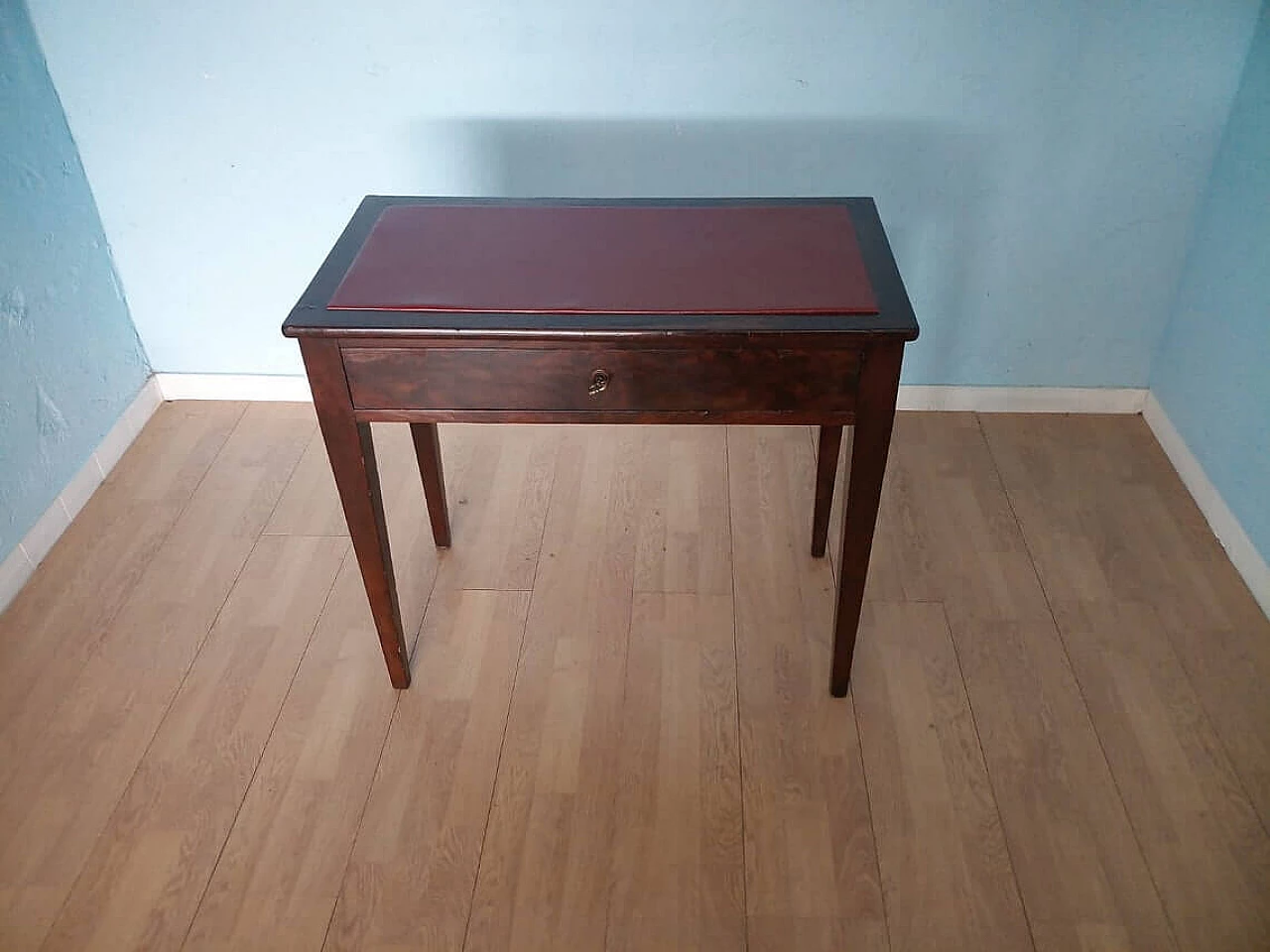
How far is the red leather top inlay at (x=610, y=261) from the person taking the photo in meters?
1.29

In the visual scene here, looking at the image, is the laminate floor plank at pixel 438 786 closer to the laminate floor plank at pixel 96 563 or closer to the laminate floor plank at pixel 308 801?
the laminate floor plank at pixel 308 801

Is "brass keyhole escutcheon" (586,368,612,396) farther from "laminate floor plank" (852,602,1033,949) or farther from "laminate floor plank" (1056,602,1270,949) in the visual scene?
"laminate floor plank" (1056,602,1270,949)

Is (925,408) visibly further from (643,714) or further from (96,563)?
(96,563)

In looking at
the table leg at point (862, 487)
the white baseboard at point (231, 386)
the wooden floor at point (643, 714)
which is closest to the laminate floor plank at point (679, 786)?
the wooden floor at point (643, 714)

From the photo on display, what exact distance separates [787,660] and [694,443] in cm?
62

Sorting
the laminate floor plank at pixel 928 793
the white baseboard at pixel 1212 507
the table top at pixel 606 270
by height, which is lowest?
the laminate floor plank at pixel 928 793

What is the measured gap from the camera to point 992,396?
2.24 meters

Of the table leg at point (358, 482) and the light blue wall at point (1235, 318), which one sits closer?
the table leg at point (358, 482)

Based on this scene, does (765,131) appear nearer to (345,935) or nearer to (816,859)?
(816,859)

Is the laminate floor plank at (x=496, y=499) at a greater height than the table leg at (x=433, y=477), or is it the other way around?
the table leg at (x=433, y=477)

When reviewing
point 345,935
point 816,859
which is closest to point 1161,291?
point 816,859

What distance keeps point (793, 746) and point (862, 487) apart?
0.44 metres

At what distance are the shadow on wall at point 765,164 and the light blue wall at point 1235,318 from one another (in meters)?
0.42

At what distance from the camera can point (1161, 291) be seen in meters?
2.08
